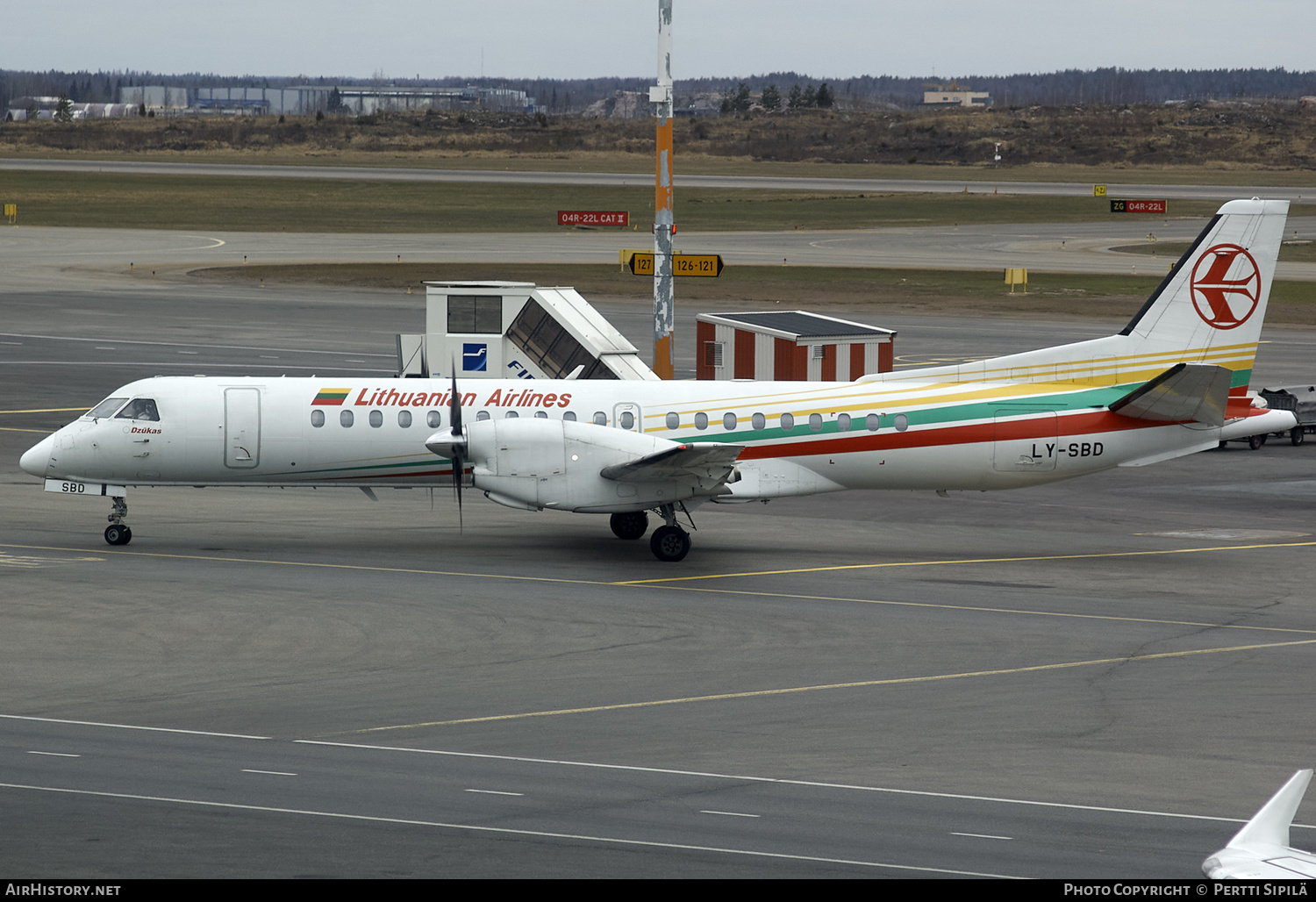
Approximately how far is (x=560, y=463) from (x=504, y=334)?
15.9 meters

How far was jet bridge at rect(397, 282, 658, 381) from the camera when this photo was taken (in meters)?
41.5

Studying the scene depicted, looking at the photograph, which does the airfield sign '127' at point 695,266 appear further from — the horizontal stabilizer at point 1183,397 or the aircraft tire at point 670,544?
the horizontal stabilizer at point 1183,397

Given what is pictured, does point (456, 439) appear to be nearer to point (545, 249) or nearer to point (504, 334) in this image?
point (504, 334)

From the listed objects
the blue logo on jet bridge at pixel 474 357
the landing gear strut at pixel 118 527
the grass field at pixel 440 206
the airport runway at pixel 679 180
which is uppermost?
the airport runway at pixel 679 180

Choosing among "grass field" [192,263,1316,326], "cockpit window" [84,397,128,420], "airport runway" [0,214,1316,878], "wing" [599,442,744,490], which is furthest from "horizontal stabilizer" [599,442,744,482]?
"grass field" [192,263,1316,326]

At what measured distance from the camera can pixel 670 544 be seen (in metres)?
27.8

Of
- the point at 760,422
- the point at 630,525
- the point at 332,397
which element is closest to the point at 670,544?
the point at 630,525

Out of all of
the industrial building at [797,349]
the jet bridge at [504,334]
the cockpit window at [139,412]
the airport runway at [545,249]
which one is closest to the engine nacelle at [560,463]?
the cockpit window at [139,412]

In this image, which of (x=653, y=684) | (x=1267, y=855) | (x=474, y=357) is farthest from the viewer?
(x=474, y=357)

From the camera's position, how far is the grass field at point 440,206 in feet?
349

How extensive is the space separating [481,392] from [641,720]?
1168 cm

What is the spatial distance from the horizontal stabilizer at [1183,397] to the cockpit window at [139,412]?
18.7m

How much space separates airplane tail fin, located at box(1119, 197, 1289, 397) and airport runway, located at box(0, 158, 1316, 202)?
105m

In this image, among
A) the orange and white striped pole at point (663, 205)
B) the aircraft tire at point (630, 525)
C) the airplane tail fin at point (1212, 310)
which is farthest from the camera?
the orange and white striped pole at point (663, 205)
